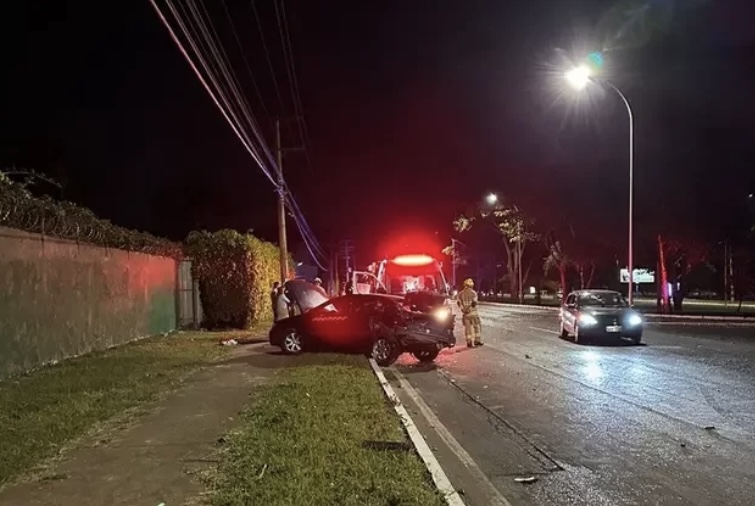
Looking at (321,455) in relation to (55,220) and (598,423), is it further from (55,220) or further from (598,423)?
(55,220)

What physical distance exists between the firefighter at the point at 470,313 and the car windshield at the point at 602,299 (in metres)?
3.46

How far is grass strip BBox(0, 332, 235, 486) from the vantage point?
7410mm

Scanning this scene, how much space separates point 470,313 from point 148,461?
1421cm

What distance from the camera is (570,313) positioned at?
21797 millimetres

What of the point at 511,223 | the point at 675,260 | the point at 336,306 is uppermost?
the point at 511,223

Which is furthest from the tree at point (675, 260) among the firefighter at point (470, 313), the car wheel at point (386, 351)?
the car wheel at point (386, 351)

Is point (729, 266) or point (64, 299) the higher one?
point (729, 266)

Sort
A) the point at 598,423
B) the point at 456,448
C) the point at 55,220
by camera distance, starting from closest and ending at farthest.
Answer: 1. the point at 456,448
2. the point at 598,423
3. the point at 55,220

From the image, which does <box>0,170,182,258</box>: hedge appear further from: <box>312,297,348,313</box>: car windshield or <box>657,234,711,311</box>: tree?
<box>657,234,711,311</box>: tree

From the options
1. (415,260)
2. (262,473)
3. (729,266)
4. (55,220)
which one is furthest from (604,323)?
(729,266)

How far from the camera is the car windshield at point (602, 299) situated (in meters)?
21.7

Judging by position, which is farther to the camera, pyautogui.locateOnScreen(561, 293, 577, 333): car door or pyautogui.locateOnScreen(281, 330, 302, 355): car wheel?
pyautogui.locateOnScreen(561, 293, 577, 333): car door

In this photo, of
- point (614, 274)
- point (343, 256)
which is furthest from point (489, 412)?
point (343, 256)

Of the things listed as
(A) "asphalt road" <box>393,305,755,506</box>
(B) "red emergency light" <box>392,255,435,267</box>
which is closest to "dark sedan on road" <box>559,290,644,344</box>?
(A) "asphalt road" <box>393,305,755,506</box>
